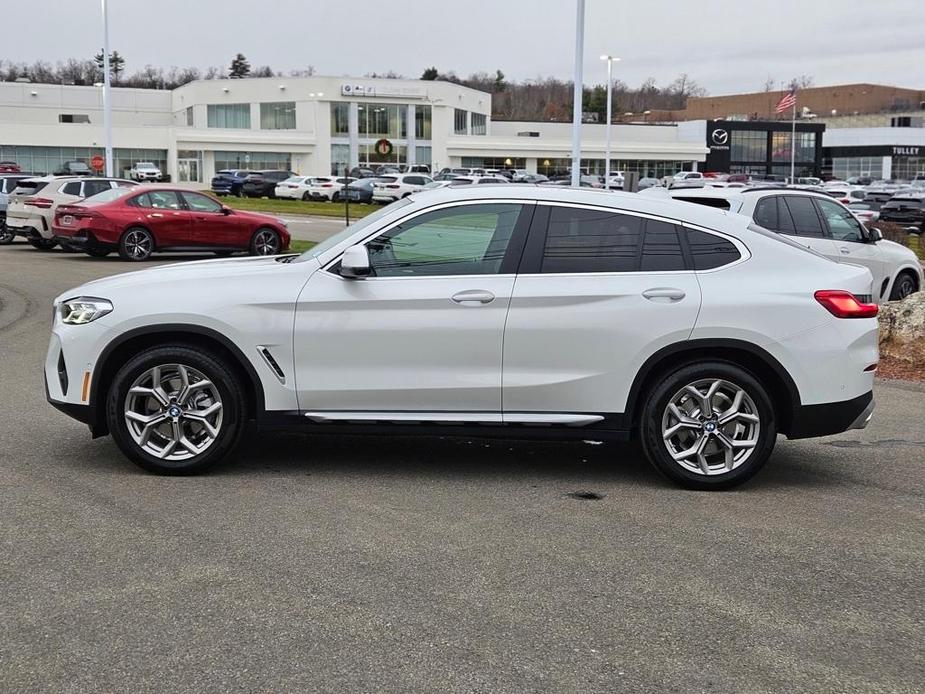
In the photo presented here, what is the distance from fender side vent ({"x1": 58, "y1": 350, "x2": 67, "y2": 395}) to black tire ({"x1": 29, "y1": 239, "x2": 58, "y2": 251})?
18.4 m

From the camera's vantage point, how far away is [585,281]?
241 inches

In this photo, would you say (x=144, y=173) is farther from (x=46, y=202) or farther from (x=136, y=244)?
(x=136, y=244)

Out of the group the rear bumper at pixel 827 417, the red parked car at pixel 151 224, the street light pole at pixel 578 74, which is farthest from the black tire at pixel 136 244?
the rear bumper at pixel 827 417

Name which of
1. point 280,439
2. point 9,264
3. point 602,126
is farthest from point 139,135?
point 280,439

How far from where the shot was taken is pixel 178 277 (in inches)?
247

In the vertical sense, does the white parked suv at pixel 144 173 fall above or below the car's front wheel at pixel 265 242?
above

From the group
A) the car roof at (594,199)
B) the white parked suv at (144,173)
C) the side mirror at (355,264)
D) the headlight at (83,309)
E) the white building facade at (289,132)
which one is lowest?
the headlight at (83,309)

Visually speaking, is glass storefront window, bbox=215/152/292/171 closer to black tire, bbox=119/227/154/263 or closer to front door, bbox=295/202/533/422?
black tire, bbox=119/227/154/263

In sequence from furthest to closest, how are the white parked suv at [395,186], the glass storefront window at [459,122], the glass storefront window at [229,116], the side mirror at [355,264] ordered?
the glass storefront window at [459,122], the glass storefront window at [229,116], the white parked suv at [395,186], the side mirror at [355,264]

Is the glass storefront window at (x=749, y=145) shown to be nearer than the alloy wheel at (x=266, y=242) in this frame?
No

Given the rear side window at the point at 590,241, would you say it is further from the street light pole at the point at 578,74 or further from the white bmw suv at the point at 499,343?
the street light pole at the point at 578,74

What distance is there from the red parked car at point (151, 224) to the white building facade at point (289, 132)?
6573 centimetres

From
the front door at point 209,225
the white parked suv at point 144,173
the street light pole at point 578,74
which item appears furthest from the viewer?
the white parked suv at point 144,173

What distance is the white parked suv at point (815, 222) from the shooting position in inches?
Answer: 498
